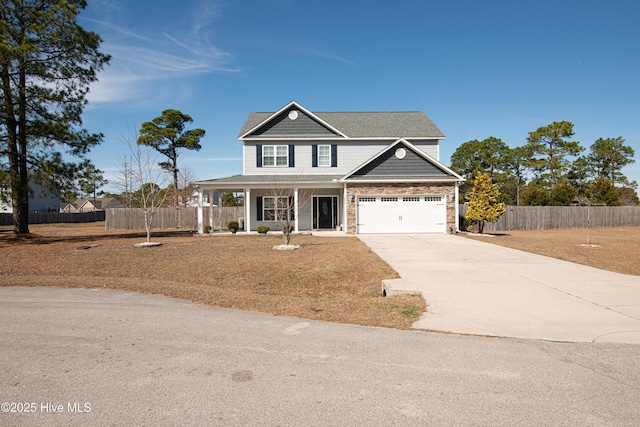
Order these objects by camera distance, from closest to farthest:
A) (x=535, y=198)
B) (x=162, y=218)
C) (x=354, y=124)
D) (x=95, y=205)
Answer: (x=354, y=124) < (x=162, y=218) < (x=535, y=198) < (x=95, y=205)

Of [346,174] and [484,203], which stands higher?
[346,174]

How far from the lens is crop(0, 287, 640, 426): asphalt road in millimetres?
3139

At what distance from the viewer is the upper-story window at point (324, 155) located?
23859 mm

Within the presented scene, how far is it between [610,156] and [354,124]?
42464 millimetres

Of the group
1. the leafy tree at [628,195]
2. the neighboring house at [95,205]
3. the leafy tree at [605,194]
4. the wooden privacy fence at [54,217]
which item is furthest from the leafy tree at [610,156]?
the neighboring house at [95,205]

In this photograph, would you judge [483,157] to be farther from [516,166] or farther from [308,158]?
[308,158]

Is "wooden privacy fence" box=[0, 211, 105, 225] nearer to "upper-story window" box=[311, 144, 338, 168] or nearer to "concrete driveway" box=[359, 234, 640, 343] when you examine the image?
"upper-story window" box=[311, 144, 338, 168]

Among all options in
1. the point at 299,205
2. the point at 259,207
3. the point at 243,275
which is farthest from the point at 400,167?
the point at 243,275

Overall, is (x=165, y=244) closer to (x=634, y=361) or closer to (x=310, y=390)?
(x=310, y=390)

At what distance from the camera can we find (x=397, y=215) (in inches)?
829

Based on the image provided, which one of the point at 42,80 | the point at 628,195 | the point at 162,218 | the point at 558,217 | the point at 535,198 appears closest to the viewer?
the point at 42,80

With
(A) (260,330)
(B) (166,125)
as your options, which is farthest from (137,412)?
(B) (166,125)

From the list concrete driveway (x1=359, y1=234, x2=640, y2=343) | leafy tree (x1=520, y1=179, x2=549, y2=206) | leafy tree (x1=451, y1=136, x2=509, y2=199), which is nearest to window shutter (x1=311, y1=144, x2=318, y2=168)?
Answer: concrete driveway (x1=359, y1=234, x2=640, y2=343)

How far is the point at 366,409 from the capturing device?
10.6ft
